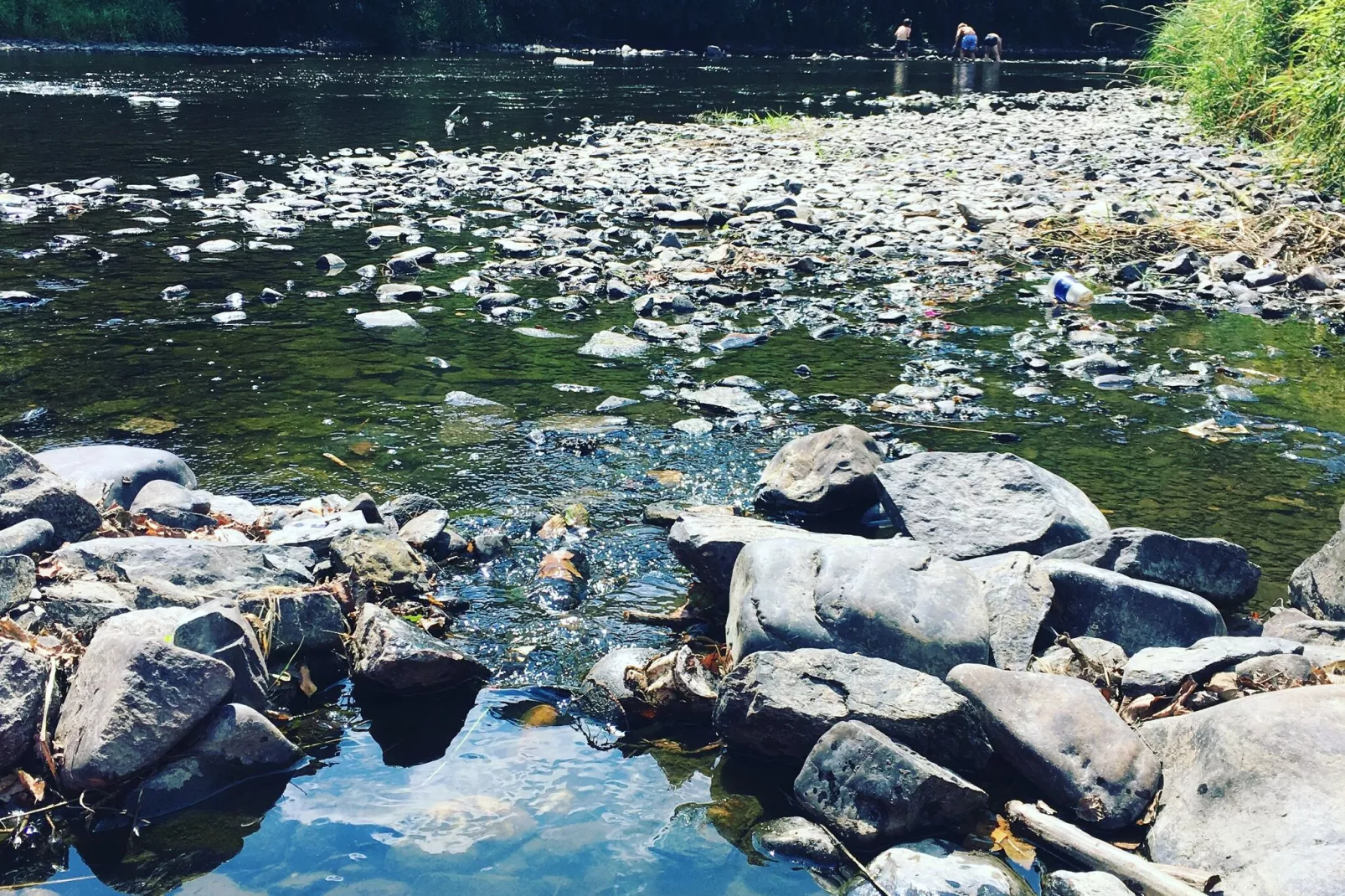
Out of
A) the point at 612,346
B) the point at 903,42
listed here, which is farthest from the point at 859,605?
the point at 903,42

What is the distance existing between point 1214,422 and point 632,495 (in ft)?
10.5

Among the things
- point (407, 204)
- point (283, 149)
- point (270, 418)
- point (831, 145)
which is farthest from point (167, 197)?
point (831, 145)

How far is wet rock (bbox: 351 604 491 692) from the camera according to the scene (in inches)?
139

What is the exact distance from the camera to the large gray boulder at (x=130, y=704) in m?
2.98

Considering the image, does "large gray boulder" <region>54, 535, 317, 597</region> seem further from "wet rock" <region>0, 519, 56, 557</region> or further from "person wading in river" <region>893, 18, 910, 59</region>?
"person wading in river" <region>893, 18, 910, 59</region>

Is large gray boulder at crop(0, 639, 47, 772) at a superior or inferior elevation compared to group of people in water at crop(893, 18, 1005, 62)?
inferior

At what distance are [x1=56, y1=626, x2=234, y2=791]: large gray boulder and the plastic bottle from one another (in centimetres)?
676

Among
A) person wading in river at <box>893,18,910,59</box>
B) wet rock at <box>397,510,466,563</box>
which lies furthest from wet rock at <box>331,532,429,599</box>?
person wading in river at <box>893,18,910,59</box>

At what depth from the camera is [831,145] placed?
15.9 meters

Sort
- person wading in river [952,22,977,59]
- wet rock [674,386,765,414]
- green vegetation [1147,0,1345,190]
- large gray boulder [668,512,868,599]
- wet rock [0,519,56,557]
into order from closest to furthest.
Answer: wet rock [0,519,56,557]
large gray boulder [668,512,868,599]
wet rock [674,386,765,414]
green vegetation [1147,0,1345,190]
person wading in river [952,22,977,59]

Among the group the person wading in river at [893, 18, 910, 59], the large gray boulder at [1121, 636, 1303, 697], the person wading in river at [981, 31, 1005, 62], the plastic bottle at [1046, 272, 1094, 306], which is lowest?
the large gray boulder at [1121, 636, 1303, 697]

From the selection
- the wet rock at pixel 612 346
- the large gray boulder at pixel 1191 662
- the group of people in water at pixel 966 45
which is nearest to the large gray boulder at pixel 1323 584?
the large gray boulder at pixel 1191 662

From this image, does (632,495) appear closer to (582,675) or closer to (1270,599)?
(582,675)

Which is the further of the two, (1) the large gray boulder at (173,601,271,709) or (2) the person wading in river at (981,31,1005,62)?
(2) the person wading in river at (981,31,1005,62)
